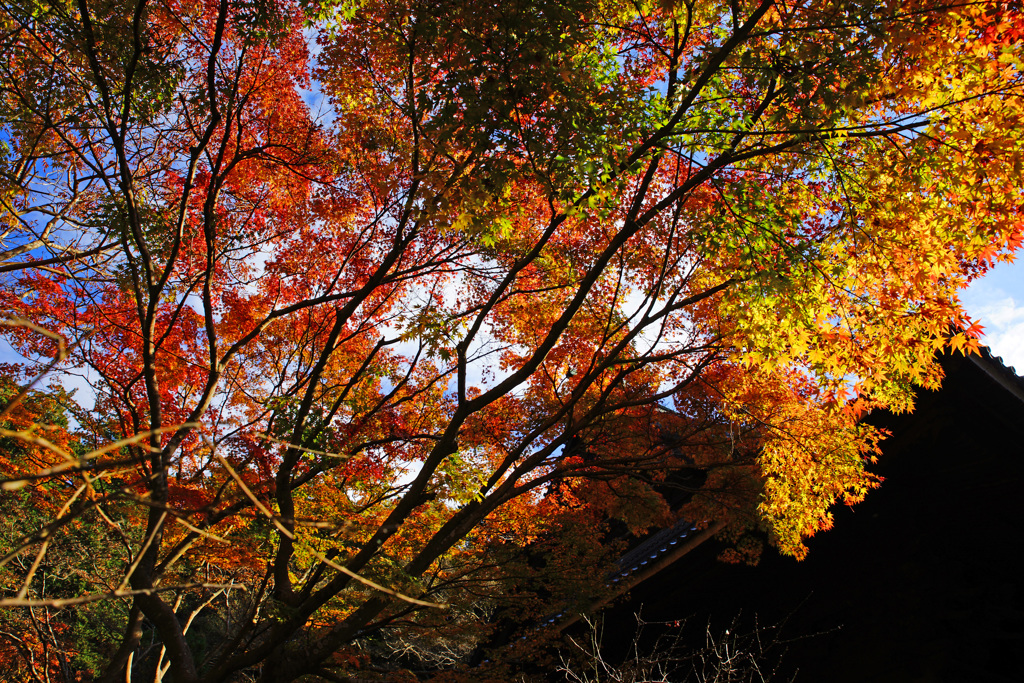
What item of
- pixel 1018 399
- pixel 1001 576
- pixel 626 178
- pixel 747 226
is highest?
pixel 626 178

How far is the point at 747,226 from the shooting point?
536 centimetres

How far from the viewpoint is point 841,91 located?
4398 mm

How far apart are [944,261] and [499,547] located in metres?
8.44

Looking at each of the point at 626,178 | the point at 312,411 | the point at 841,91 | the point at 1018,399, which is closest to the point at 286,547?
the point at 312,411

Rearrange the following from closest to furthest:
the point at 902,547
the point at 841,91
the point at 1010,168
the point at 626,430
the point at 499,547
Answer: the point at 841,91 < the point at 1010,168 < the point at 902,547 < the point at 626,430 < the point at 499,547

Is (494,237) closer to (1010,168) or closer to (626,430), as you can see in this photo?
(1010,168)

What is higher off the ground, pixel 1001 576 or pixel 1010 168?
pixel 1010 168

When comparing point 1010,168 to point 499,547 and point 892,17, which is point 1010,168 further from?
point 499,547

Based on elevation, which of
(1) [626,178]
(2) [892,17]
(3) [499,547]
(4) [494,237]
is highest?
(4) [494,237]

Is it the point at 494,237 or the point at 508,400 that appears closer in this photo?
the point at 494,237

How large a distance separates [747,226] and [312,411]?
5.58 metres

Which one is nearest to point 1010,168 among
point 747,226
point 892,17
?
point 892,17

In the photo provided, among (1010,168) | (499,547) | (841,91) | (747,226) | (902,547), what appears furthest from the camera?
(499,547)

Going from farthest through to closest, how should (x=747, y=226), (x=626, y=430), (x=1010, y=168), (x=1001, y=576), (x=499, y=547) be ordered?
(x=499, y=547)
(x=626, y=430)
(x=1001, y=576)
(x=747, y=226)
(x=1010, y=168)
